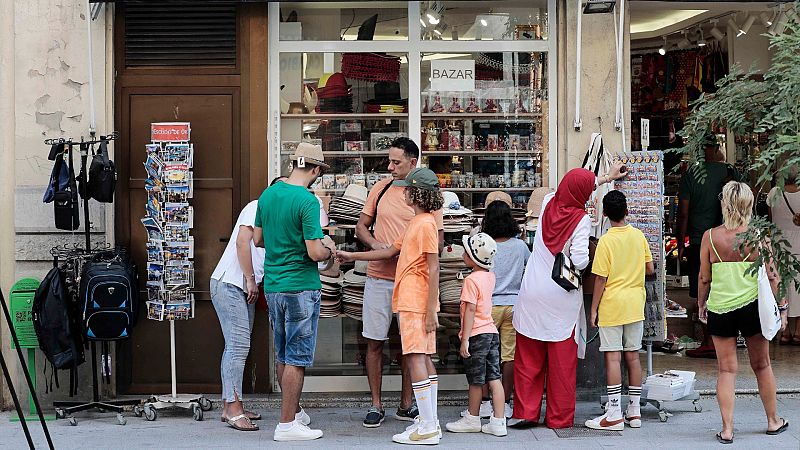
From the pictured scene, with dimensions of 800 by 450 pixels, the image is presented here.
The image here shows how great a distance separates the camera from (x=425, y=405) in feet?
25.1

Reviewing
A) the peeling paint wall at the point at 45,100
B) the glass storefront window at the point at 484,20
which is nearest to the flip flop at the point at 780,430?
the glass storefront window at the point at 484,20

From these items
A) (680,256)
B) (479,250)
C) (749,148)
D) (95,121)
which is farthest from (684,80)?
(95,121)

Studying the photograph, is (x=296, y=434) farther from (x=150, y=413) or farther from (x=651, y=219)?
(x=651, y=219)

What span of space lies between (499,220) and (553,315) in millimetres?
800

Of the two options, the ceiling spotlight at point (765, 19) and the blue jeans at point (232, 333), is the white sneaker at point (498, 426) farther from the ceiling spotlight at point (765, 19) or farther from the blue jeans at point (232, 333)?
the ceiling spotlight at point (765, 19)

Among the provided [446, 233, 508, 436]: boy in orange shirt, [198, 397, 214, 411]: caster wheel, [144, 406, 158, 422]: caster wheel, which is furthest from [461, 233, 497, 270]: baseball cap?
[144, 406, 158, 422]: caster wheel

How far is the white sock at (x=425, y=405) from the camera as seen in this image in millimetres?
7621

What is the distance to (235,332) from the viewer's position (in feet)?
27.3

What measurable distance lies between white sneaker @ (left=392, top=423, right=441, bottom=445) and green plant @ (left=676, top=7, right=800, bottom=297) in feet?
8.65

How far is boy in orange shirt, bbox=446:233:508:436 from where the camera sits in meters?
7.82

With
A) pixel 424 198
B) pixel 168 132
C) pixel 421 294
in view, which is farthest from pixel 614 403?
pixel 168 132

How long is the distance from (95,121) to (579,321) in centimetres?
408

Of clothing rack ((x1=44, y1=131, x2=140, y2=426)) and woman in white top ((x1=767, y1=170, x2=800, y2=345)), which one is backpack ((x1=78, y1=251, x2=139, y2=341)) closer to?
clothing rack ((x1=44, y1=131, x2=140, y2=426))

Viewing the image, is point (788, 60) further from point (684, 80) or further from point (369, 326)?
point (684, 80)
